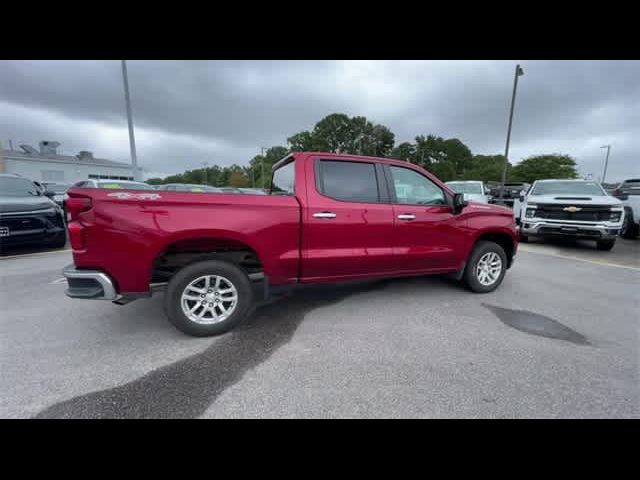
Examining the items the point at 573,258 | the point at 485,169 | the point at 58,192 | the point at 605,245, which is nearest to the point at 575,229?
the point at 573,258

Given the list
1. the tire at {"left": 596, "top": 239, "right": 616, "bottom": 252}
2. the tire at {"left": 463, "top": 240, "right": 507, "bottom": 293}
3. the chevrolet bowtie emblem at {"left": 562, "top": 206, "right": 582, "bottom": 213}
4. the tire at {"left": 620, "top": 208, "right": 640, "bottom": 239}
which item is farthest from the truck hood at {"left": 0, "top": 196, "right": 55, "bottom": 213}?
the tire at {"left": 620, "top": 208, "right": 640, "bottom": 239}

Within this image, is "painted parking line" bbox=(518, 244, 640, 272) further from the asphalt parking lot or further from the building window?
the building window

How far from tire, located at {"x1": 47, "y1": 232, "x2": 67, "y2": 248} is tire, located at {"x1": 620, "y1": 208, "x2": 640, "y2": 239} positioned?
15516 mm

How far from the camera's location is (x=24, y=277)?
14.7ft

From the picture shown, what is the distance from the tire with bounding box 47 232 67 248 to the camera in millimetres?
6453

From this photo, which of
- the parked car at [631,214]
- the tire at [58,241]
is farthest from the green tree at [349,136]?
the tire at [58,241]

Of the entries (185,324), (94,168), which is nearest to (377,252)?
(185,324)

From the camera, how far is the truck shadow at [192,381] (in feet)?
5.90

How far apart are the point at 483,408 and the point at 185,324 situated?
8.50 ft

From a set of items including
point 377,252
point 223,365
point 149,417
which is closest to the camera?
point 149,417

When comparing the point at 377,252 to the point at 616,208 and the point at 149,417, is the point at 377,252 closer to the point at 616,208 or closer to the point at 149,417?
the point at 149,417

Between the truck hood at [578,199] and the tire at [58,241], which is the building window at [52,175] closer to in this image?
the tire at [58,241]

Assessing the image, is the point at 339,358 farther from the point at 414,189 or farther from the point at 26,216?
the point at 26,216

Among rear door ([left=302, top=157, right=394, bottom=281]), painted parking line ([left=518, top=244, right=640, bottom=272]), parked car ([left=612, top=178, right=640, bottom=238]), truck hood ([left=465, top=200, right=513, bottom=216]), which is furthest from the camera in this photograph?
parked car ([left=612, top=178, right=640, bottom=238])
